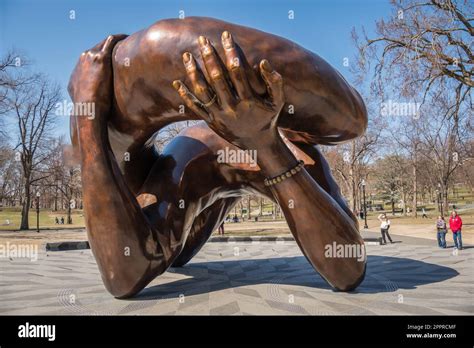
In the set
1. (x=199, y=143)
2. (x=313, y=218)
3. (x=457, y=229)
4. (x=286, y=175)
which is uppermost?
(x=199, y=143)

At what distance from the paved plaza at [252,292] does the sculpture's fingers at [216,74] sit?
2.29 meters

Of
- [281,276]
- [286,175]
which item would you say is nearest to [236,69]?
[286,175]

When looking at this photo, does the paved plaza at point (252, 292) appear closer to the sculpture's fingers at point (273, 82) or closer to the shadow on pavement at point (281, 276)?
the shadow on pavement at point (281, 276)

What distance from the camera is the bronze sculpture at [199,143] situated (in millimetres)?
3574

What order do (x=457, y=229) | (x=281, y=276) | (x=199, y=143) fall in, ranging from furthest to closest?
(x=457, y=229)
(x=281, y=276)
(x=199, y=143)

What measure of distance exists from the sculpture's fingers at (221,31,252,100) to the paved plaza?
2.34m

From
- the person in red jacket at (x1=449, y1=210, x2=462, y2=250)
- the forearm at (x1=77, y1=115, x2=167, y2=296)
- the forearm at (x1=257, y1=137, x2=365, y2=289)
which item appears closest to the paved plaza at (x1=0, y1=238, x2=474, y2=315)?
the forearm at (x1=257, y1=137, x2=365, y2=289)

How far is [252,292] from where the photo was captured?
17.2 ft

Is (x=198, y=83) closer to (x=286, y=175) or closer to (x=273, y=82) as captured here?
(x=273, y=82)

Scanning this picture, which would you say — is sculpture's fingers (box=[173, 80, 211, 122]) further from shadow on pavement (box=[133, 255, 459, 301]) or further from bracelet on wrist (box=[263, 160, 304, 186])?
shadow on pavement (box=[133, 255, 459, 301])

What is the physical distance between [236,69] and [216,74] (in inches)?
6.9

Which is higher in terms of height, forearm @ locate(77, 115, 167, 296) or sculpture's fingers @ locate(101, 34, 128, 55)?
sculpture's fingers @ locate(101, 34, 128, 55)

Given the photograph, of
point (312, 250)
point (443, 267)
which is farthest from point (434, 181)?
point (312, 250)

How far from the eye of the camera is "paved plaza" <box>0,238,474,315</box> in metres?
4.36
